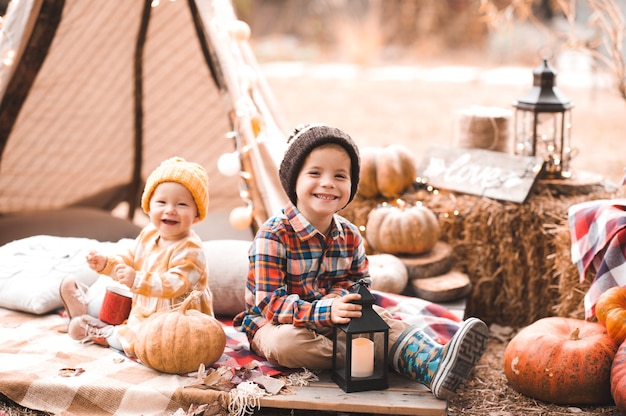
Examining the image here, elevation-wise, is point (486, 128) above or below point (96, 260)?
above

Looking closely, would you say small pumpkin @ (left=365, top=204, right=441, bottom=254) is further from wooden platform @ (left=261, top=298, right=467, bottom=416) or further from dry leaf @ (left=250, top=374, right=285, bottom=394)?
dry leaf @ (left=250, top=374, right=285, bottom=394)

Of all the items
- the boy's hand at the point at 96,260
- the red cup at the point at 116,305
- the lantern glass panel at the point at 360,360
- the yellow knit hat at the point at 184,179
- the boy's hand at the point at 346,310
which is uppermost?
the yellow knit hat at the point at 184,179

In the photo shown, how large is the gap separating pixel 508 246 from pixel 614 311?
1.03 m

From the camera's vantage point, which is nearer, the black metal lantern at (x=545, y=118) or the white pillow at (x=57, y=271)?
the white pillow at (x=57, y=271)

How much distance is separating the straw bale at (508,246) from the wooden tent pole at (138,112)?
5.46 ft

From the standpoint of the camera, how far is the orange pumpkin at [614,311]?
3170 mm

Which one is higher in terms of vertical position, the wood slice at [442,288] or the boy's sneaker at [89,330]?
the wood slice at [442,288]

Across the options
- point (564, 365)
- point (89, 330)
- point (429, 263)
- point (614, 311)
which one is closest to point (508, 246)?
point (429, 263)

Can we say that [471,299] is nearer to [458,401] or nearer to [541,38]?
[458,401]

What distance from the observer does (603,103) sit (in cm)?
911

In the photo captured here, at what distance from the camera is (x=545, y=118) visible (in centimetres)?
438

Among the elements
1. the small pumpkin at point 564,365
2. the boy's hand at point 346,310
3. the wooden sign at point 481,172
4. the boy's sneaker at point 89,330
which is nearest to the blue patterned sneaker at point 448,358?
the boy's hand at point 346,310

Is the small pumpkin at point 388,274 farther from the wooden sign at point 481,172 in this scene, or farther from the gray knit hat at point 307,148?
the gray knit hat at point 307,148

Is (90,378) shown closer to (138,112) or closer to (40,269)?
(40,269)
